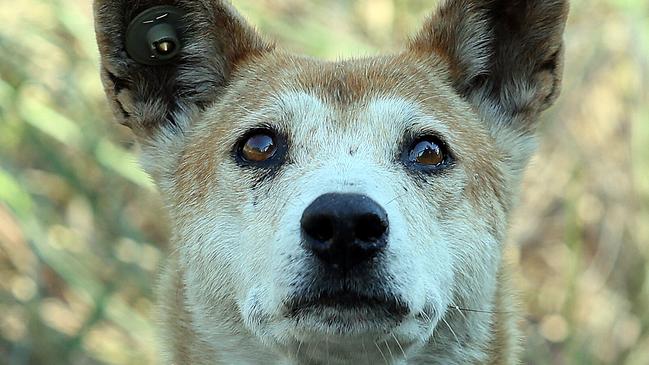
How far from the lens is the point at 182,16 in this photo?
13.5 ft

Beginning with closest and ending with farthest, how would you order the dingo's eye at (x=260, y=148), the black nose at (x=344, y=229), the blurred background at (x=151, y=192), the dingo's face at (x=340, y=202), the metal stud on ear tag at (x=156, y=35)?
the black nose at (x=344, y=229), the dingo's face at (x=340, y=202), the dingo's eye at (x=260, y=148), the metal stud on ear tag at (x=156, y=35), the blurred background at (x=151, y=192)

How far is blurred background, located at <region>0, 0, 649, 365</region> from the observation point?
6.38m

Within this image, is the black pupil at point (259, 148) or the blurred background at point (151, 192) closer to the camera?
the black pupil at point (259, 148)

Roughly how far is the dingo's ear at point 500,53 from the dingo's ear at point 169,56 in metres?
0.75

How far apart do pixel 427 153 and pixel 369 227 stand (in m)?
0.75

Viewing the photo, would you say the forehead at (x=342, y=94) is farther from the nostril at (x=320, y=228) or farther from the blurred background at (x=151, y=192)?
the blurred background at (x=151, y=192)

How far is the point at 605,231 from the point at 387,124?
400cm

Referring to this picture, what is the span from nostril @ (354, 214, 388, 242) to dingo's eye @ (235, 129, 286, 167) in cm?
67

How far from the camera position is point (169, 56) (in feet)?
13.8

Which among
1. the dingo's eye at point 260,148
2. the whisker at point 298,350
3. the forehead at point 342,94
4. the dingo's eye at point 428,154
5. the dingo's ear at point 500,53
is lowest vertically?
the whisker at point 298,350

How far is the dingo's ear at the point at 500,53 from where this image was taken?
13.5ft

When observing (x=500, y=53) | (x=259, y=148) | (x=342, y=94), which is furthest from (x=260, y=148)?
(x=500, y=53)

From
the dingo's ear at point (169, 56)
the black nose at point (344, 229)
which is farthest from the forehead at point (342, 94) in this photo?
the black nose at point (344, 229)

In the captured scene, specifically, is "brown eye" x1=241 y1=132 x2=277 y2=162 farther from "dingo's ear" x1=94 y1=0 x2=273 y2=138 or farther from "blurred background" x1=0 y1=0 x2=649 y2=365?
"blurred background" x1=0 y1=0 x2=649 y2=365
